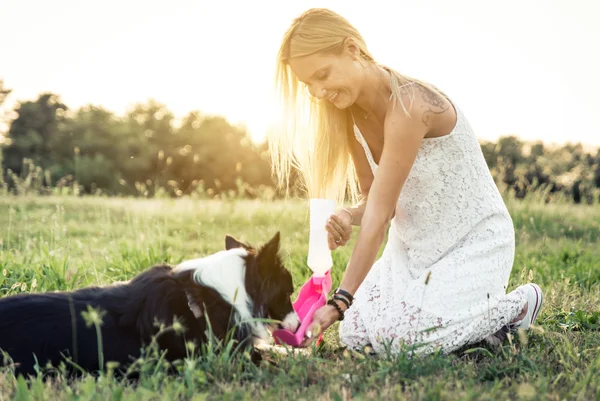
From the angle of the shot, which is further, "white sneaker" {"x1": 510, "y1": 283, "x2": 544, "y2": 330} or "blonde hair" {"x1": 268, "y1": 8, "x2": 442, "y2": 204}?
"white sneaker" {"x1": 510, "y1": 283, "x2": 544, "y2": 330}

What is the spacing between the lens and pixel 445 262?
356 cm

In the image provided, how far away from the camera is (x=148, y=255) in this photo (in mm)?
5441

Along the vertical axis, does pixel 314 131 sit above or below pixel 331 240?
above

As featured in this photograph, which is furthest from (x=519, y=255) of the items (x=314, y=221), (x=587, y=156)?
(x=587, y=156)

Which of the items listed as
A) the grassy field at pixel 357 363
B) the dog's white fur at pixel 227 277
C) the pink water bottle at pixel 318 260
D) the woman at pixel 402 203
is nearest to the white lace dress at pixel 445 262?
the woman at pixel 402 203

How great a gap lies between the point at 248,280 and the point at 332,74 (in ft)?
4.02

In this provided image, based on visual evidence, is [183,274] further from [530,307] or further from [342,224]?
[530,307]

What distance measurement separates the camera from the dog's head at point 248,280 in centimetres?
311

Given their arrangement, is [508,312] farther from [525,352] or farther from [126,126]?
[126,126]

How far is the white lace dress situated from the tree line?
2898 cm

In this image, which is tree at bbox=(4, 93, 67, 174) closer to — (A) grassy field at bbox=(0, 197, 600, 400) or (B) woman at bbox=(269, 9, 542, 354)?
(A) grassy field at bbox=(0, 197, 600, 400)

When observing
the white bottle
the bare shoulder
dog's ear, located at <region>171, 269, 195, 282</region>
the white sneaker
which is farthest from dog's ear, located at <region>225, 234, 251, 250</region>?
the white sneaker

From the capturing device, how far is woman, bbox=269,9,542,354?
3.32 meters

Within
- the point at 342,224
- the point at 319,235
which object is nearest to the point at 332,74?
the point at 342,224
